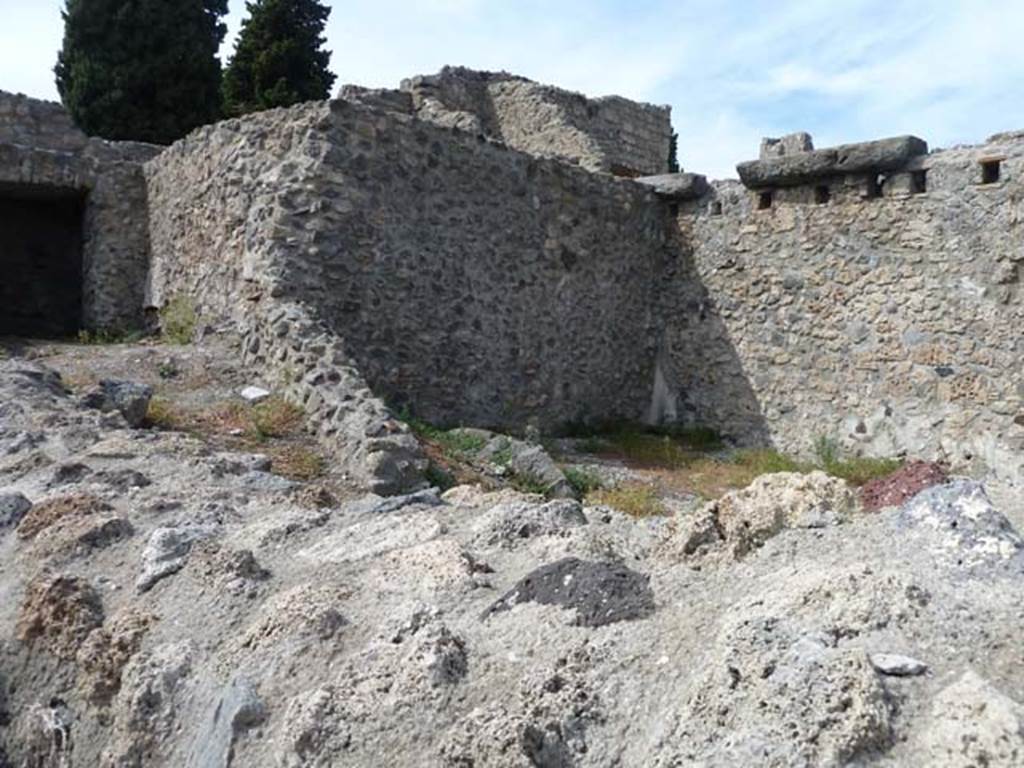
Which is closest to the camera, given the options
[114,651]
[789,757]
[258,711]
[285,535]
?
[789,757]

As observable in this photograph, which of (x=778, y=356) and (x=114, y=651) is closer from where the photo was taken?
(x=114, y=651)

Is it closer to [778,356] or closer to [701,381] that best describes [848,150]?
[778,356]

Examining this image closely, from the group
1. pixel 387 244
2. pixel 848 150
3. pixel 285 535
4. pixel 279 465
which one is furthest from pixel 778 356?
pixel 285 535

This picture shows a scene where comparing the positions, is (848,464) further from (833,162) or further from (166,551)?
(166,551)

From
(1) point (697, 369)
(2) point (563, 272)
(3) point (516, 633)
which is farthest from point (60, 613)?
(1) point (697, 369)

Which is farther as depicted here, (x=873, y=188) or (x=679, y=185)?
(x=679, y=185)

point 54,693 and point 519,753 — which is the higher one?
point 519,753

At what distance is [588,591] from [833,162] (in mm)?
8269

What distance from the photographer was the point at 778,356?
10375 millimetres

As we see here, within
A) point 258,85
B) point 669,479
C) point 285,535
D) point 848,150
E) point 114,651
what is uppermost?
point 258,85

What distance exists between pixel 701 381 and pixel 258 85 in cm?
1272

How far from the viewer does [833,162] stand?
9695 mm

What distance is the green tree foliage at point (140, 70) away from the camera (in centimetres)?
1878

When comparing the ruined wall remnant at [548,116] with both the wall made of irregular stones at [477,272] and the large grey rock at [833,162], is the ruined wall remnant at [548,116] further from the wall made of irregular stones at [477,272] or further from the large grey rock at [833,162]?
the large grey rock at [833,162]
